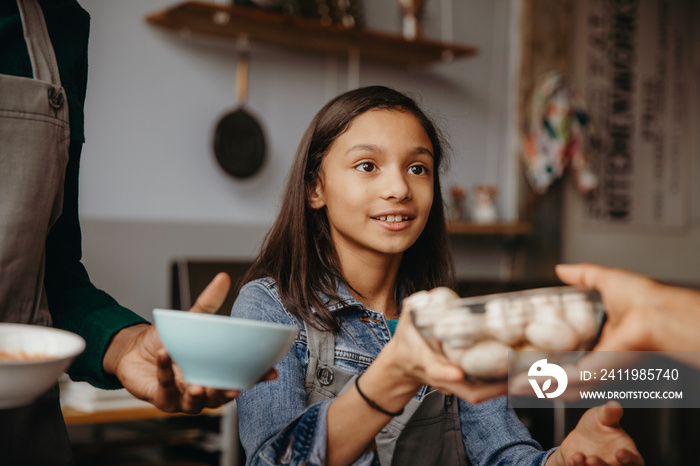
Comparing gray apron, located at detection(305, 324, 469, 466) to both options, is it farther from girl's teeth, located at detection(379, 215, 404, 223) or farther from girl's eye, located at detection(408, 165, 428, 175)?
girl's eye, located at detection(408, 165, 428, 175)

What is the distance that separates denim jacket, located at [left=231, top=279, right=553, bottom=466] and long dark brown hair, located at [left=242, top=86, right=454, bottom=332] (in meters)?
0.04

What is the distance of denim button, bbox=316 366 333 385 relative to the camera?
112 cm

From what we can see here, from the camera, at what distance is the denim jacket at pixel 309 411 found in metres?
0.89

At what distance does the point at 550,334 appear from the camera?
2.26ft

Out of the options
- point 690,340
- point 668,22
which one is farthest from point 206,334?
point 668,22

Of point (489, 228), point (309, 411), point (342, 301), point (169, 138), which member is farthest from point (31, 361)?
point (489, 228)

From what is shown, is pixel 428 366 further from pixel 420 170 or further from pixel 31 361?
pixel 420 170

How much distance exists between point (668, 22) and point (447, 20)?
154cm

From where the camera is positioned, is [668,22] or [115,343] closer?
[115,343]

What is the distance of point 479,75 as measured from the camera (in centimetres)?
352

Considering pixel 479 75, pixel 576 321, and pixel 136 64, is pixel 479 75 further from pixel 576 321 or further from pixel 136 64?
pixel 576 321

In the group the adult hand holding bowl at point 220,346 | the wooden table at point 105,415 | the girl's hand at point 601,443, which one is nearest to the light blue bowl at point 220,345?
the adult hand holding bowl at point 220,346

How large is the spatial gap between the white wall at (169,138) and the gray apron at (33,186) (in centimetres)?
147

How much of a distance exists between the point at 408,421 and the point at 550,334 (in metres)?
0.53
